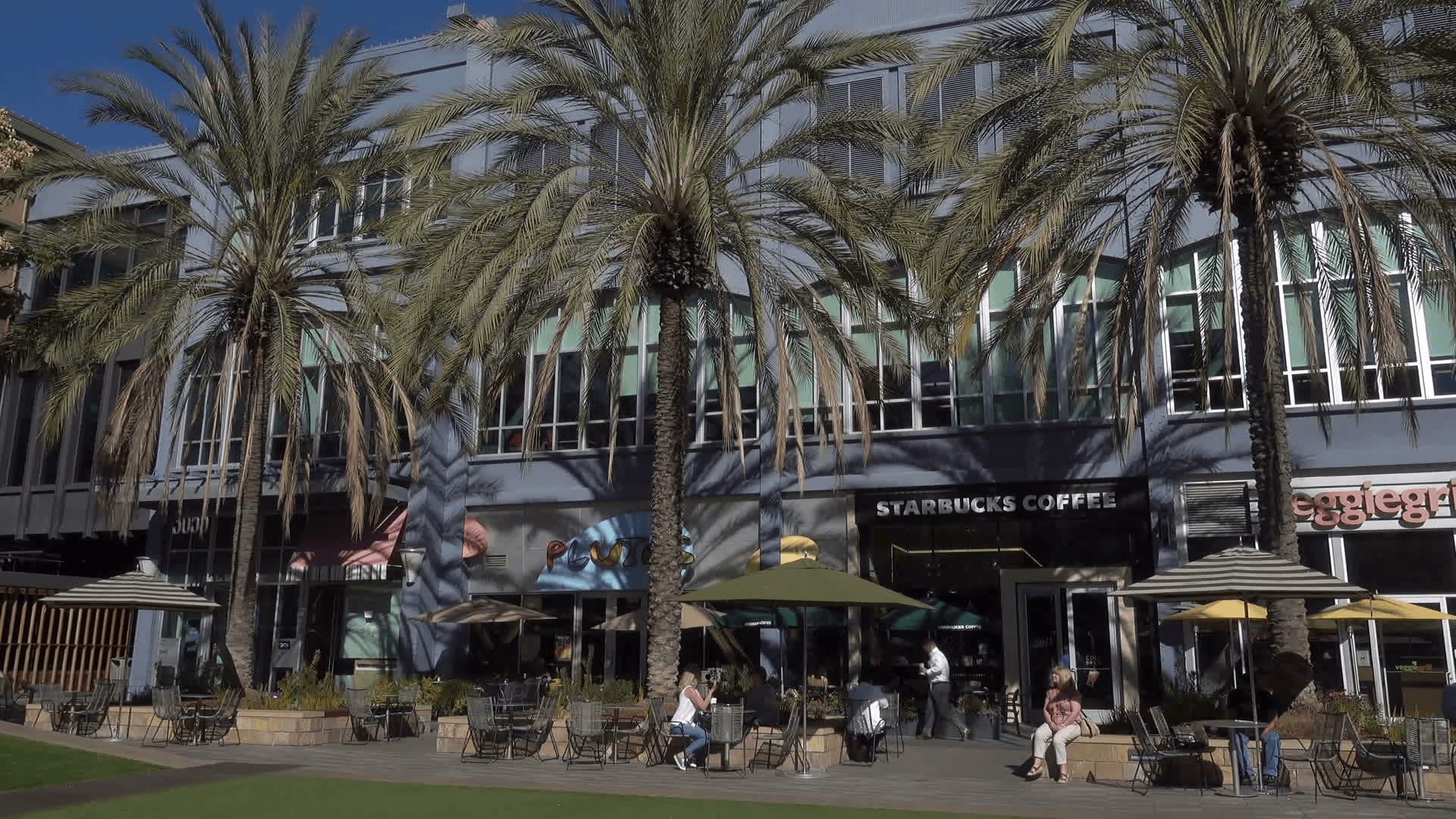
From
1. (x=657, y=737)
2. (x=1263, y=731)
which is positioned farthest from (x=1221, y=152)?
(x=657, y=737)

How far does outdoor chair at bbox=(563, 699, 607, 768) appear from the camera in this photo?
16.3m

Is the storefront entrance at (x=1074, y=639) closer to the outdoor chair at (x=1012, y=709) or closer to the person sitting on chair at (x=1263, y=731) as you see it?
the outdoor chair at (x=1012, y=709)

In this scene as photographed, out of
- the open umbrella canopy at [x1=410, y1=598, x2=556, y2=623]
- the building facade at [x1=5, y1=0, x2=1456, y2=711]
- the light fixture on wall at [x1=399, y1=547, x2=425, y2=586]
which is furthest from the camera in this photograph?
the light fixture on wall at [x1=399, y1=547, x2=425, y2=586]

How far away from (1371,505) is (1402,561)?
43.3 inches

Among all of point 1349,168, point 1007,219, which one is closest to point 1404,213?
point 1349,168

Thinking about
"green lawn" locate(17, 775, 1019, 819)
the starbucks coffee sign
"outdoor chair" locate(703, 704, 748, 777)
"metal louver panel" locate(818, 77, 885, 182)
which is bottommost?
"green lawn" locate(17, 775, 1019, 819)

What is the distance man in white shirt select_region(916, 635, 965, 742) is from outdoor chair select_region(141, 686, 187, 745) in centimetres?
1195

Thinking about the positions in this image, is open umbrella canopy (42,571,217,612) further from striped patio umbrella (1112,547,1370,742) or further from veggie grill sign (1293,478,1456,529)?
veggie grill sign (1293,478,1456,529)

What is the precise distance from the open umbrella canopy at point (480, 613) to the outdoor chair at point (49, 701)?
694 cm

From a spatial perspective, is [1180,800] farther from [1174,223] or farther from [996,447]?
[996,447]

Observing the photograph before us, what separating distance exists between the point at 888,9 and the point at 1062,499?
11.6 m

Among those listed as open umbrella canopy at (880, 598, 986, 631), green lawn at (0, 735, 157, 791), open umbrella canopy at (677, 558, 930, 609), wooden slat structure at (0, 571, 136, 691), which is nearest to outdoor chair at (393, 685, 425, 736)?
green lawn at (0, 735, 157, 791)

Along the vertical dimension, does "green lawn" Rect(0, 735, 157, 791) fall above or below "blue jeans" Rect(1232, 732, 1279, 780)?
below

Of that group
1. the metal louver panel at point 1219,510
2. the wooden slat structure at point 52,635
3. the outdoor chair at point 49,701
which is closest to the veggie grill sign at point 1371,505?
the metal louver panel at point 1219,510
